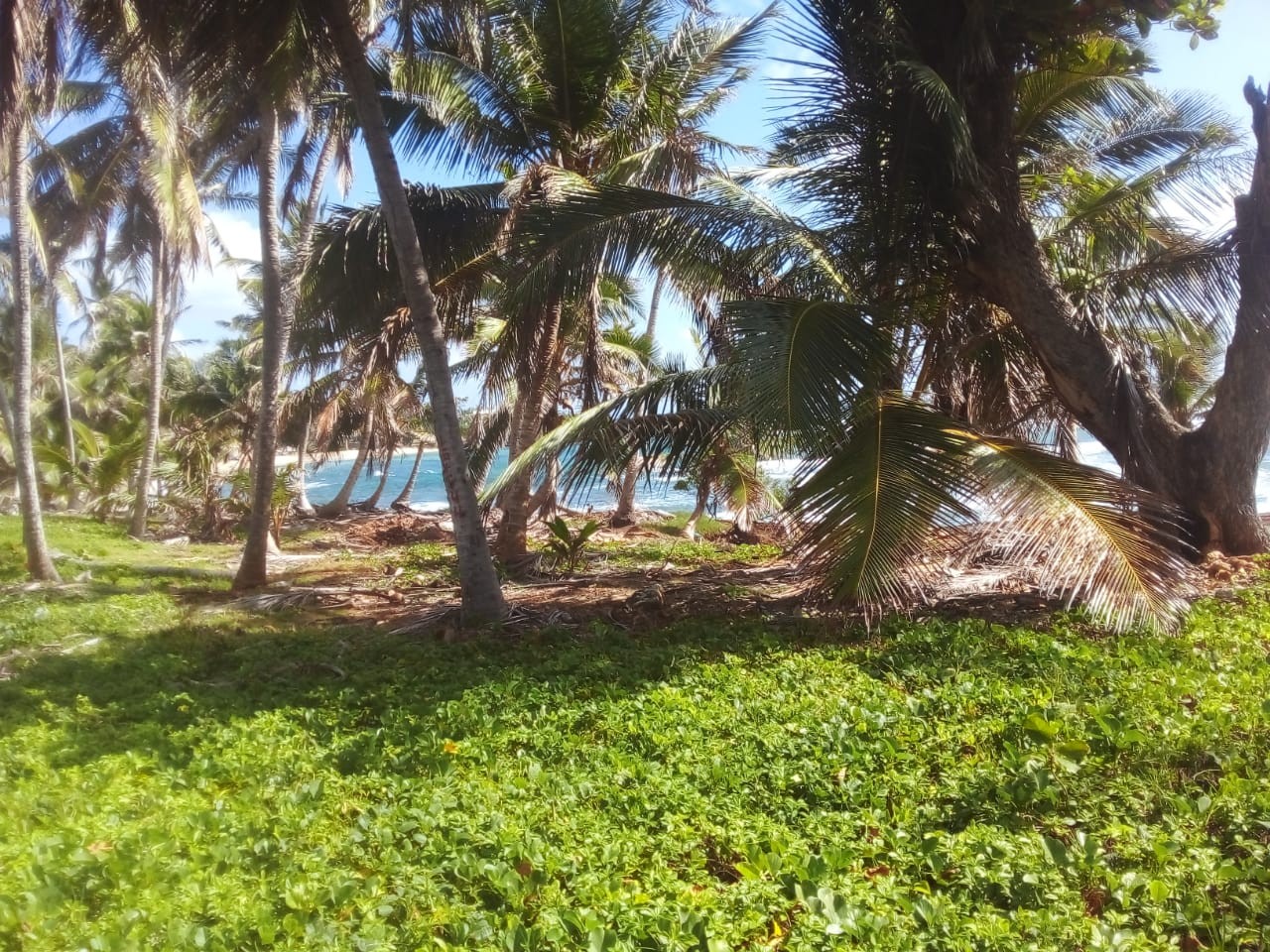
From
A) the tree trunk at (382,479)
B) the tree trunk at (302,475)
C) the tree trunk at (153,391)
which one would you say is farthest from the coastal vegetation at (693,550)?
the tree trunk at (382,479)

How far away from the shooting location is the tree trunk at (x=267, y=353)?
9.33 meters

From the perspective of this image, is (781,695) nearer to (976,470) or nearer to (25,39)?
(976,470)

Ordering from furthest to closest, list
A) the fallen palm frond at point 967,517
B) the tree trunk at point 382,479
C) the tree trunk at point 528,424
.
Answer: the tree trunk at point 382,479 < the tree trunk at point 528,424 < the fallen palm frond at point 967,517

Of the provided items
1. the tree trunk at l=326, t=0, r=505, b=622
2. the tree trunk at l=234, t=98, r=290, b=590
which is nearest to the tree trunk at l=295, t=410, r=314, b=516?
the tree trunk at l=234, t=98, r=290, b=590

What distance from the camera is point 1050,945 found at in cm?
260

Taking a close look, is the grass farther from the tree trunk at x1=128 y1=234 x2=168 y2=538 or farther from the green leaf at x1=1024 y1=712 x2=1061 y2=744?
the tree trunk at x1=128 y1=234 x2=168 y2=538

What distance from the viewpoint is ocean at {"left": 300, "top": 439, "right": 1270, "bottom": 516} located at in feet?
28.7

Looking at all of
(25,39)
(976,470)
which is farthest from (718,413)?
(25,39)

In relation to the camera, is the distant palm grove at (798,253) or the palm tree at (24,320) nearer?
the distant palm grove at (798,253)

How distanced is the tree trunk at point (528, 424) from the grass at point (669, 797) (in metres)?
3.76

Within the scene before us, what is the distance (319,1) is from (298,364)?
24.2ft

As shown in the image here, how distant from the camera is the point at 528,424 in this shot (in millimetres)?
9211

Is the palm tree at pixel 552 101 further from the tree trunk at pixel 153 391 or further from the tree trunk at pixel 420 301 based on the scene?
the tree trunk at pixel 153 391

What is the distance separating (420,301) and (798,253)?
3.13m
